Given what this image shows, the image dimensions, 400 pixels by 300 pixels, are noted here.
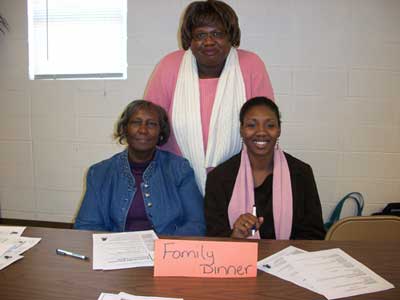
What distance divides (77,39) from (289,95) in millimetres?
1572

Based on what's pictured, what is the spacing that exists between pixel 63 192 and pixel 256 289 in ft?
7.55

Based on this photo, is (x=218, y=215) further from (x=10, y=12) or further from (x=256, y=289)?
A: (x=10, y=12)

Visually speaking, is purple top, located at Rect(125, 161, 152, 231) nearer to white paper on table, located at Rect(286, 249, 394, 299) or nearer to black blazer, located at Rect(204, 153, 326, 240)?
black blazer, located at Rect(204, 153, 326, 240)

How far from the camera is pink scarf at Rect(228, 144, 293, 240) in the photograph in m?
1.46

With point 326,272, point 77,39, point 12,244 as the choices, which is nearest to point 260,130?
point 326,272

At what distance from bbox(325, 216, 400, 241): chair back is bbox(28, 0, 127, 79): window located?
6.07ft

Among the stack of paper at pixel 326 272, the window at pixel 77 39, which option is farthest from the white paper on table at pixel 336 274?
the window at pixel 77 39

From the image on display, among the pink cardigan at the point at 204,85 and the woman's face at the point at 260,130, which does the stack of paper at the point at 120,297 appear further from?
the pink cardigan at the point at 204,85

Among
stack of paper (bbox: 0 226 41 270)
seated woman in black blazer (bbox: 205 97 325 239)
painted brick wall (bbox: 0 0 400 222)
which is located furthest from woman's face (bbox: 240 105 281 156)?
painted brick wall (bbox: 0 0 400 222)

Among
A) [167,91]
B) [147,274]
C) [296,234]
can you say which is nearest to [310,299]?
[147,274]

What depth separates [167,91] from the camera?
1.84m

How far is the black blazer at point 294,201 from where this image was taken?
146 centimetres

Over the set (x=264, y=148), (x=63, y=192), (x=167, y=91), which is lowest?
(x=63, y=192)

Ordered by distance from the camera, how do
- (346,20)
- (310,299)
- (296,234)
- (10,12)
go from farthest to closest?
(10,12) < (346,20) < (296,234) < (310,299)
